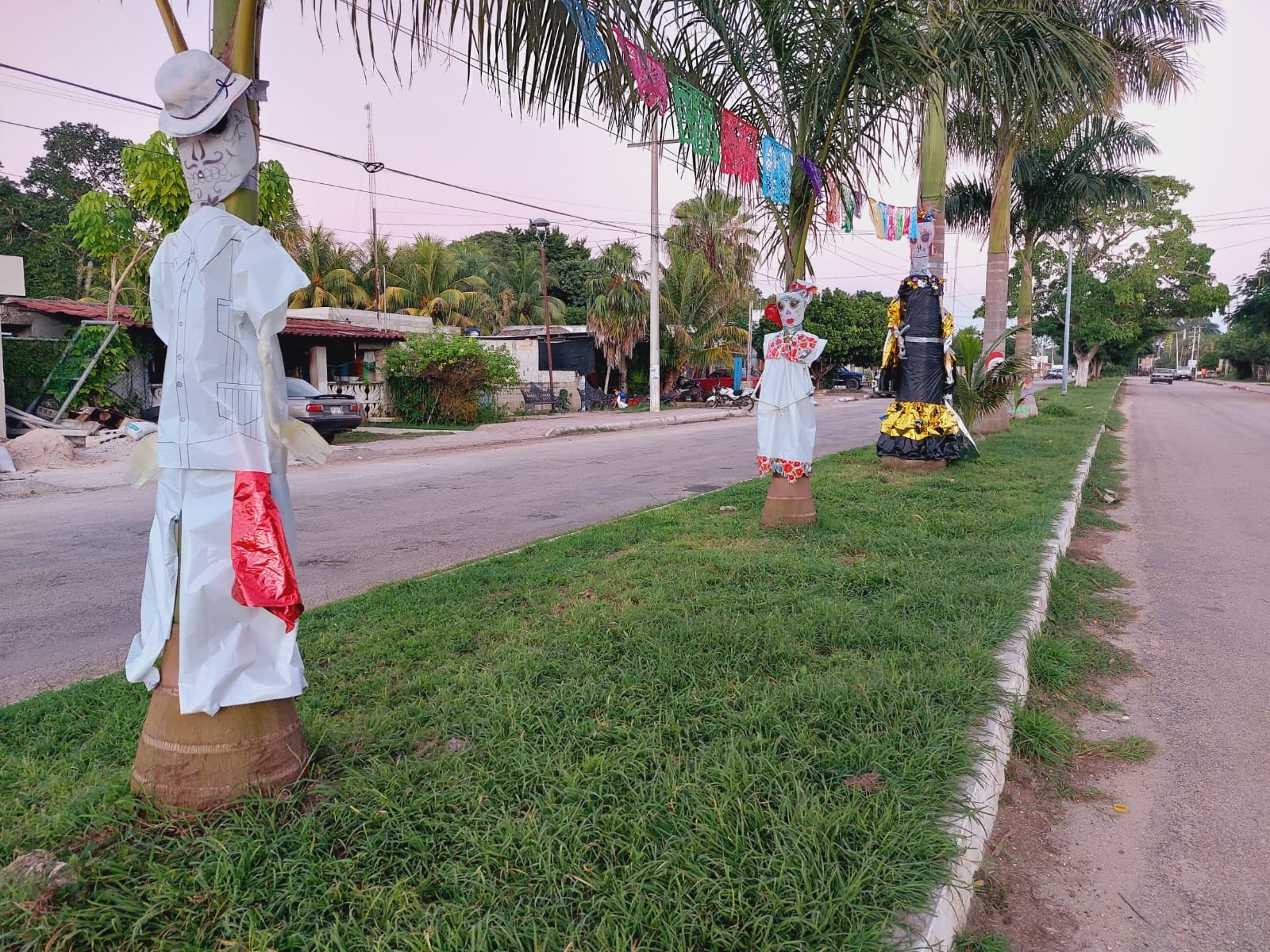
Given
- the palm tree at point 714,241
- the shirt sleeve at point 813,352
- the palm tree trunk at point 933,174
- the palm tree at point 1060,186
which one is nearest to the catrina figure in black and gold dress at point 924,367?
the palm tree trunk at point 933,174

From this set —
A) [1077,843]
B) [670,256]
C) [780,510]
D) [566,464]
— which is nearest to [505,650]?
[1077,843]

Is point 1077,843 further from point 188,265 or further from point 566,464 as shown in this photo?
point 566,464

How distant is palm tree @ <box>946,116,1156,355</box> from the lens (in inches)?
708

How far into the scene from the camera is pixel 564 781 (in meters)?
2.74

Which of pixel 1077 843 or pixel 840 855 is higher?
pixel 840 855

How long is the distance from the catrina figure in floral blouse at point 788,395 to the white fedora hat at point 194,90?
15.6 feet

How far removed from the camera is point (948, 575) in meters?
5.32

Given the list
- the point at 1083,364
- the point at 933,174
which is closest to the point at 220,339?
the point at 933,174

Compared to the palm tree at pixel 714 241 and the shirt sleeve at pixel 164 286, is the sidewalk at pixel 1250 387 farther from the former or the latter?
the shirt sleeve at pixel 164 286

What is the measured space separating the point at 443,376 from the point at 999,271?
12373 mm

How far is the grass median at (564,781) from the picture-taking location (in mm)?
2119

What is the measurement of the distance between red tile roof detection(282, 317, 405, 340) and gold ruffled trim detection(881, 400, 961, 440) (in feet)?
44.0

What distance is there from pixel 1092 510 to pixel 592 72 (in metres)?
7.46

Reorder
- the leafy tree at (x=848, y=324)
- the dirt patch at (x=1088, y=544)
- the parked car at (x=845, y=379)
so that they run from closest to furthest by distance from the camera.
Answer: the dirt patch at (x=1088, y=544)
the leafy tree at (x=848, y=324)
the parked car at (x=845, y=379)
